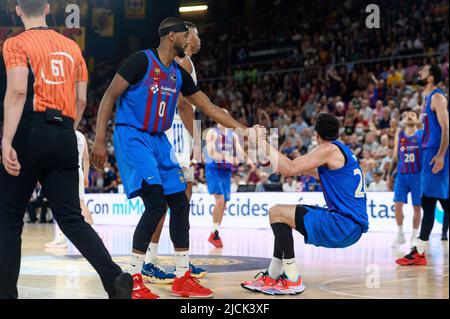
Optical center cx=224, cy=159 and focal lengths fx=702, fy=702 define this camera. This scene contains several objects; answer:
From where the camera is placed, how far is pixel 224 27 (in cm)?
3031

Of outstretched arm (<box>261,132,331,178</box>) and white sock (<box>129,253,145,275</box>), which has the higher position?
outstretched arm (<box>261,132,331,178</box>)


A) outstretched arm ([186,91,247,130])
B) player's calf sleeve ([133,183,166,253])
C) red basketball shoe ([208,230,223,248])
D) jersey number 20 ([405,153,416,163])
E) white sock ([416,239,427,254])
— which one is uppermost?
outstretched arm ([186,91,247,130])

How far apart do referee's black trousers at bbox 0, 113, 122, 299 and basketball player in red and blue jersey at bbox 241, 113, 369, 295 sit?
6.83 feet

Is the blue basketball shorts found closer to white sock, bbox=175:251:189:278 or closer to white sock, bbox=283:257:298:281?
white sock, bbox=175:251:189:278

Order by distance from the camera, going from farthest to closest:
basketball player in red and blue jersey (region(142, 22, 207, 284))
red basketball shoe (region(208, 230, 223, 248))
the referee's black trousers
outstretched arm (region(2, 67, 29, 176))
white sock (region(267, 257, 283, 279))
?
1. red basketball shoe (region(208, 230, 223, 248))
2. basketball player in red and blue jersey (region(142, 22, 207, 284))
3. white sock (region(267, 257, 283, 279))
4. the referee's black trousers
5. outstretched arm (region(2, 67, 29, 176))

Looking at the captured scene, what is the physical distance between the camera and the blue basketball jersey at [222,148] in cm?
1192

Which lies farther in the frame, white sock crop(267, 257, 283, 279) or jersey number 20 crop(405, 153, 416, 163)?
jersey number 20 crop(405, 153, 416, 163)

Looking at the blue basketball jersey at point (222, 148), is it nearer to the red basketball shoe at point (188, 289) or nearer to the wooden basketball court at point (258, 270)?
the wooden basketball court at point (258, 270)

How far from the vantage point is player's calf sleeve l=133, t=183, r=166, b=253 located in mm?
A: 5703

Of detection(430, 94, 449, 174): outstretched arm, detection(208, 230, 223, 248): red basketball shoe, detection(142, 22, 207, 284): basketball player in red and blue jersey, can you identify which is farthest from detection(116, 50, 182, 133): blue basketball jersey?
detection(208, 230, 223, 248): red basketball shoe

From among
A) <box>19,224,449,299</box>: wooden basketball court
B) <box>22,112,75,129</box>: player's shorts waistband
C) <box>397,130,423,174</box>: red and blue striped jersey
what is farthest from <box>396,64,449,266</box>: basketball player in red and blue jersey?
<box>22,112,75,129</box>: player's shorts waistband

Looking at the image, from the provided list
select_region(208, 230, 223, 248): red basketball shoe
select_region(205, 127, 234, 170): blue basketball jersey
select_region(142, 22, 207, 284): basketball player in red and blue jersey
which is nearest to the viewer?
select_region(142, 22, 207, 284): basketball player in red and blue jersey

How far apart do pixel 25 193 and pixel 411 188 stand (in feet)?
25.6
